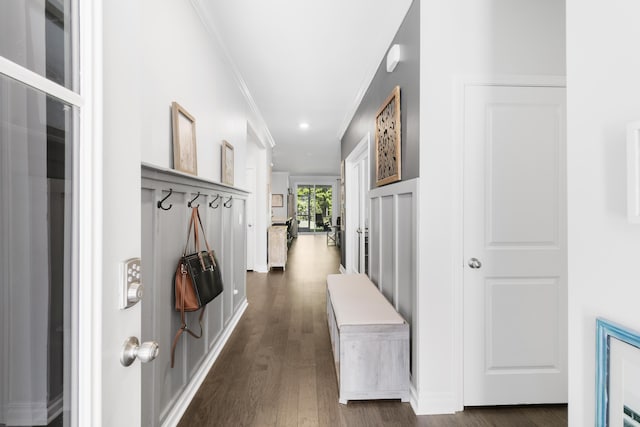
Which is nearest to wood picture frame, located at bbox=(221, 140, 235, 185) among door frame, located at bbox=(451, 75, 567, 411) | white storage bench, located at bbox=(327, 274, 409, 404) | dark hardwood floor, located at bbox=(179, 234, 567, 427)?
dark hardwood floor, located at bbox=(179, 234, 567, 427)

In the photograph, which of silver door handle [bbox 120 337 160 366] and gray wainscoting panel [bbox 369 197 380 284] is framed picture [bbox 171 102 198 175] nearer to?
silver door handle [bbox 120 337 160 366]

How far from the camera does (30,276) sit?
0.51m

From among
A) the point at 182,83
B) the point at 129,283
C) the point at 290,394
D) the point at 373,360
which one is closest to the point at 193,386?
the point at 290,394

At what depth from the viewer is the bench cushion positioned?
197cm

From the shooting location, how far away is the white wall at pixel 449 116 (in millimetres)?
1840

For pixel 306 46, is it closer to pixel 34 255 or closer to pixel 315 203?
pixel 34 255

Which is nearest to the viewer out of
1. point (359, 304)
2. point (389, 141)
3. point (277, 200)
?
point (359, 304)

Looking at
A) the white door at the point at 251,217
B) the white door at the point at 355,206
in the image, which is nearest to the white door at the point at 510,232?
the white door at the point at 355,206

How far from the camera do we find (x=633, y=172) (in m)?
0.58

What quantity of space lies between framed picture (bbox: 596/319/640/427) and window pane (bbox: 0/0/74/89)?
114cm

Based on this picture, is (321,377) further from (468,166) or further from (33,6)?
(33,6)

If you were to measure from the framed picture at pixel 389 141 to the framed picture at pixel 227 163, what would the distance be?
138 cm

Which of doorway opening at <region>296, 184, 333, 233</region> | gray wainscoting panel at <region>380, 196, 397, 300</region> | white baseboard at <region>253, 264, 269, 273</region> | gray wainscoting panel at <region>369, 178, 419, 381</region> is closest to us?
gray wainscoting panel at <region>369, 178, 419, 381</region>

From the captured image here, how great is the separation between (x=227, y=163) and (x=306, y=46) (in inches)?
48.0
